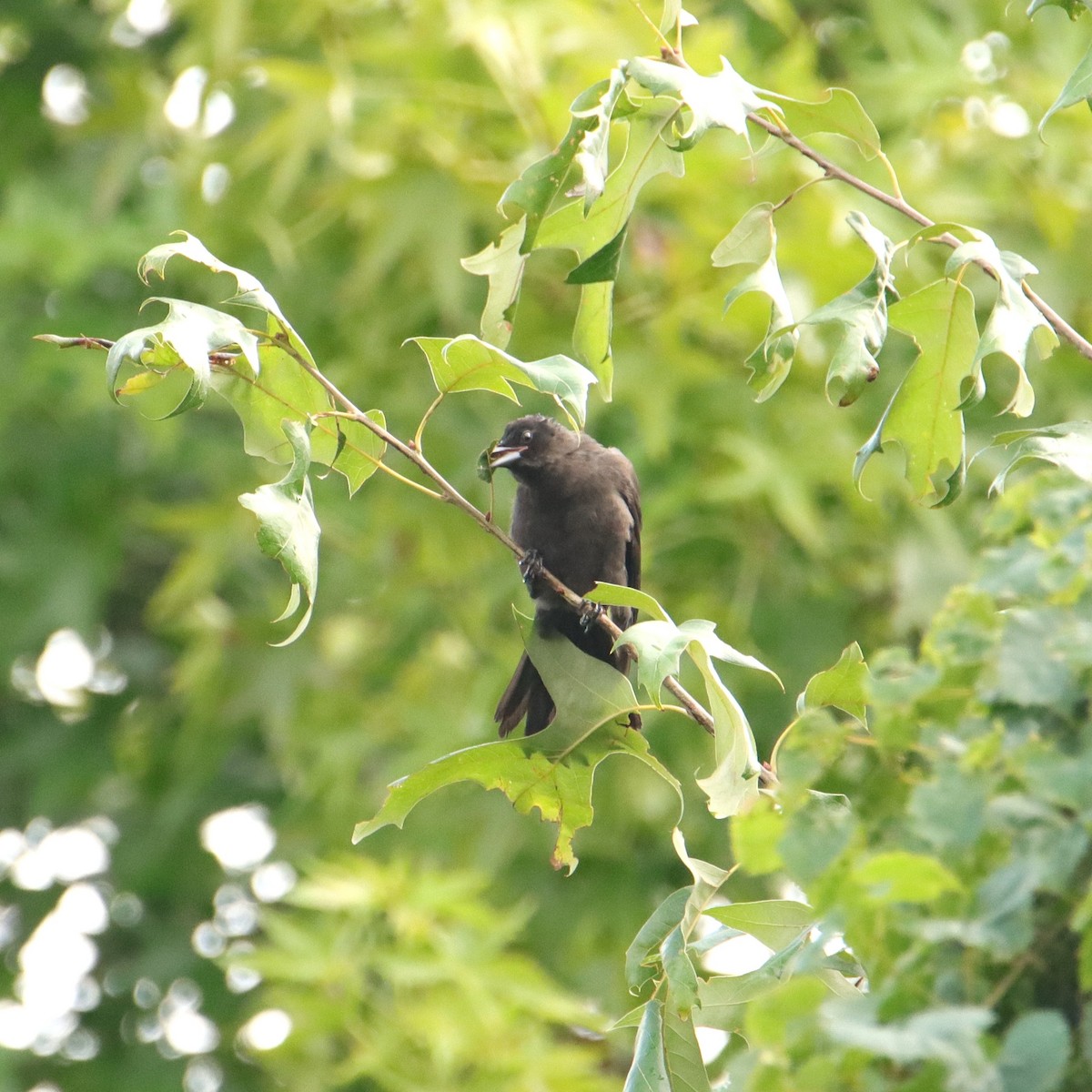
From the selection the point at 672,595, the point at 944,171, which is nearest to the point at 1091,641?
the point at 672,595

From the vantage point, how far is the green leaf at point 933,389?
93.3 inches

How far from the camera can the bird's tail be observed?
4.36 metres

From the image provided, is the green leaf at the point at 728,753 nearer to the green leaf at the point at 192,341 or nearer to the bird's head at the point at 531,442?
the green leaf at the point at 192,341

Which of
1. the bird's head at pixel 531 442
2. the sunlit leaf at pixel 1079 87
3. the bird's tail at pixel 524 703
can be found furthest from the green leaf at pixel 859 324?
the bird's head at pixel 531 442

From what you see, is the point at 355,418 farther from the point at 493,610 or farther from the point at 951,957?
the point at 493,610

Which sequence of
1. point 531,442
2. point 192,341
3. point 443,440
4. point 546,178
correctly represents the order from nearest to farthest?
point 192,341, point 546,178, point 531,442, point 443,440

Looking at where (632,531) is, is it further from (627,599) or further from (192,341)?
(192,341)

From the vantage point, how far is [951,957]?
4.83ft

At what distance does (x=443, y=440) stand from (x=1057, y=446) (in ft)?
14.2

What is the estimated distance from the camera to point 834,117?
254cm

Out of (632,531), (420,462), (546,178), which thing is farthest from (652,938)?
(632,531)

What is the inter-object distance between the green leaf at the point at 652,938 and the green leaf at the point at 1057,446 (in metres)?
0.79

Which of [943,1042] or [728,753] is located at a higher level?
[943,1042]

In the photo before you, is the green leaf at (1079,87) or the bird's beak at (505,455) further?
the bird's beak at (505,455)
